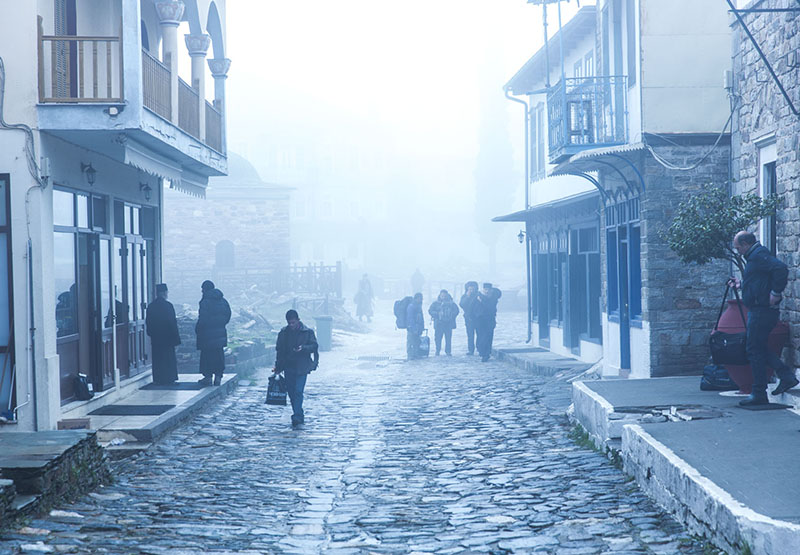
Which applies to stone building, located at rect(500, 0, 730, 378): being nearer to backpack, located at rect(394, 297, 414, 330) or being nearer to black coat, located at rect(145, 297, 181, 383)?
black coat, located at rect(145, 297, 181, 383)

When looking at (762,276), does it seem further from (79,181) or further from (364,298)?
(364,298)

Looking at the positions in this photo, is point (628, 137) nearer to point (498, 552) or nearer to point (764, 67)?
point (764, 67)

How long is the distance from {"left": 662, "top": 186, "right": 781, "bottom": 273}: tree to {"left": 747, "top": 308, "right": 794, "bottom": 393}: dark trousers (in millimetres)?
1325

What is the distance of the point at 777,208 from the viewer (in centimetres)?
1016

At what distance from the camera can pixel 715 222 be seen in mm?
10477

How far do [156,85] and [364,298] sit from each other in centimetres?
2632

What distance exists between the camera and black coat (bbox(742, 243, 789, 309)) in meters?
8.60

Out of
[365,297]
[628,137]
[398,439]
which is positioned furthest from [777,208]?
[365,297]

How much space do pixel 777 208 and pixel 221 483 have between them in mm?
6433

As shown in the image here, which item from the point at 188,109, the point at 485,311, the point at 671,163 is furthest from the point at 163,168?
the point at 485,311

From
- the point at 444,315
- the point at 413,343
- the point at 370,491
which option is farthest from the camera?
the point at 444,315

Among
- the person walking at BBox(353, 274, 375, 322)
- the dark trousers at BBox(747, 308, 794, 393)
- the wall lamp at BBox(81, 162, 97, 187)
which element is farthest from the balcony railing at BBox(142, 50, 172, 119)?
the person walking at BBox(353, 274, 375, 322)

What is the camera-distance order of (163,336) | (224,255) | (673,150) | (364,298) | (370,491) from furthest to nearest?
(224,255) < (364,298) < (163,336) < (673,150) < (370,491)

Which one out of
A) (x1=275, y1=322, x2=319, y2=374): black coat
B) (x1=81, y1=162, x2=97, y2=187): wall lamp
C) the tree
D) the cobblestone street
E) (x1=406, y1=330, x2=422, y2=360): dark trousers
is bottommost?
the cobblestone street
